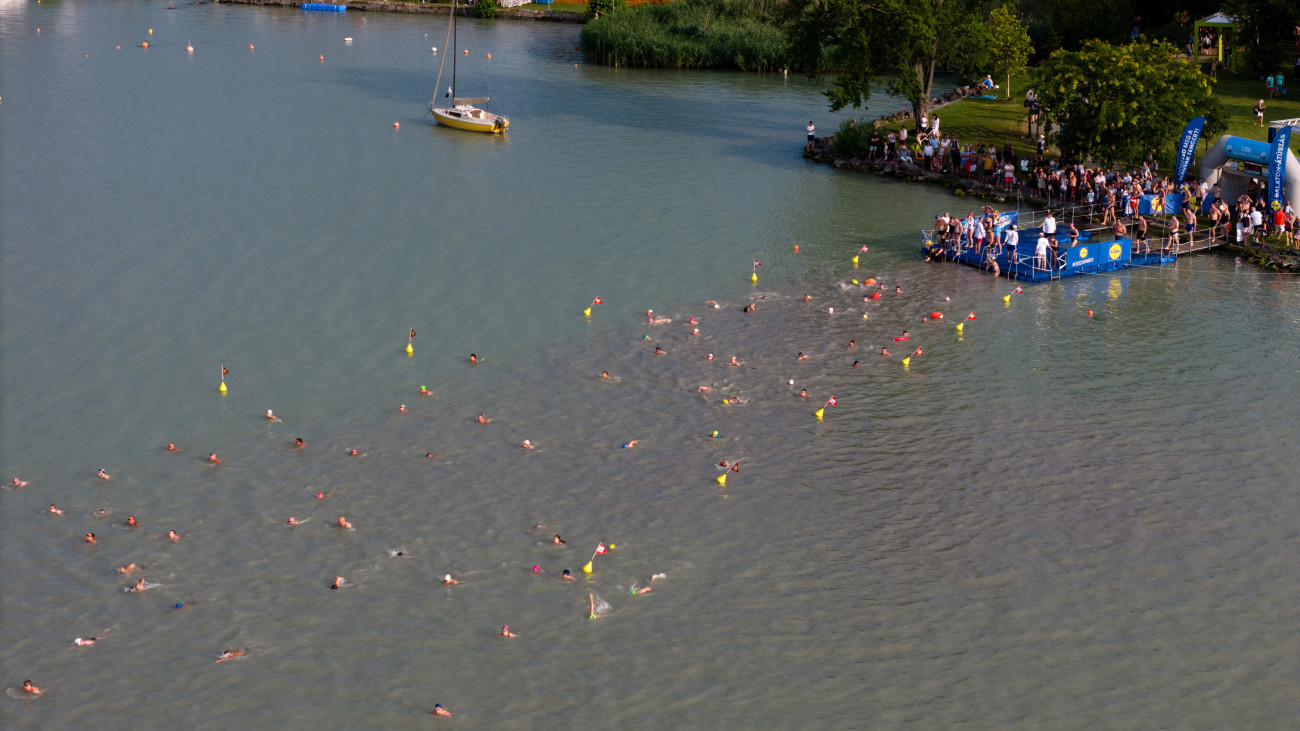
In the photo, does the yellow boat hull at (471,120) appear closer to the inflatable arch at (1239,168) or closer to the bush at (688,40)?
the bush at (688,40)

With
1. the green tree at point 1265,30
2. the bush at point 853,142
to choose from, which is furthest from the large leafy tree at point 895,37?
the green tree at point 1265,30

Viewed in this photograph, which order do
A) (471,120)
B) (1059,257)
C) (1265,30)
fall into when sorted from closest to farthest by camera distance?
(1059,257) → (471,120) → (1265,30)

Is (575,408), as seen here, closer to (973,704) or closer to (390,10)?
(973,704)

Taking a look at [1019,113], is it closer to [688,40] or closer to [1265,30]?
[1265,30]

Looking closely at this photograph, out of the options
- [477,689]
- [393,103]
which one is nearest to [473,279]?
[477,689]

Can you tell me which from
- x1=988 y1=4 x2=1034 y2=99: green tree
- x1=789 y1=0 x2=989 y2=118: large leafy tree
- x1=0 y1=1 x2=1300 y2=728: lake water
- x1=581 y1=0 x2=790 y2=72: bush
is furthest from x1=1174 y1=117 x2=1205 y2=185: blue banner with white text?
x1=581 y1=0 x2=790 y2=72: bush

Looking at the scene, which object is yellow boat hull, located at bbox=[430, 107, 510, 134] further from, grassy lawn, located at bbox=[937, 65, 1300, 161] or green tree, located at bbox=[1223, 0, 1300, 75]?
green tree, located at bbox=[1223, 0, 1300, 75]

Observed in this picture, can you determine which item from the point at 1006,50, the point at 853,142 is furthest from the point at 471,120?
the point at 1006,50
